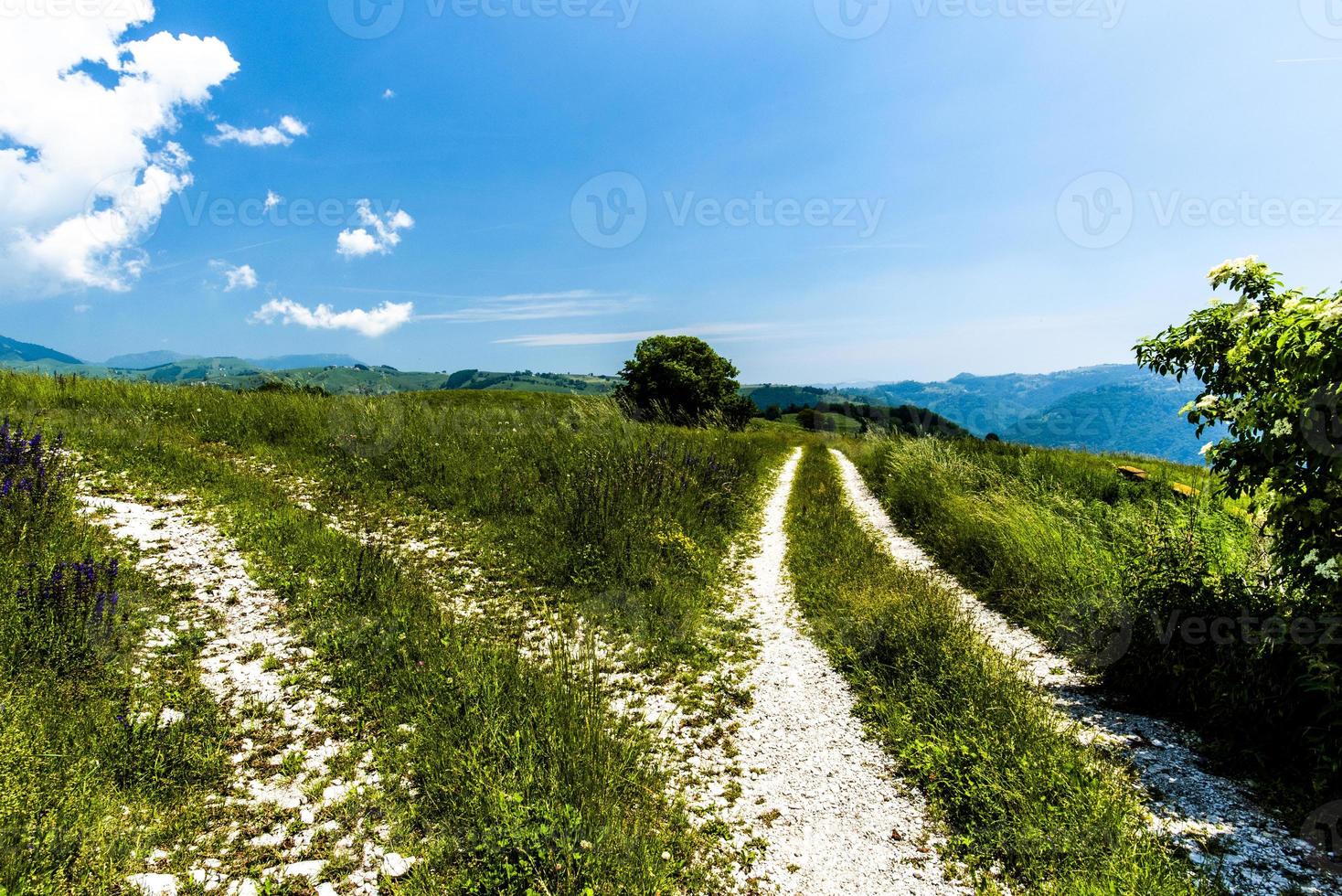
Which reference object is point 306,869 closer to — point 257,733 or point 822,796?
point 257,733

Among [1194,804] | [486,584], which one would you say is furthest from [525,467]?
[1194,804]

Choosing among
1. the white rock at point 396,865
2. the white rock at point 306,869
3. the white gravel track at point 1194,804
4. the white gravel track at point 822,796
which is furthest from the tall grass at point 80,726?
the white gravel track at point 1194,804

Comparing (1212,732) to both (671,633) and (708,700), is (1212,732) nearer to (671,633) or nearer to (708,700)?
(708,700)

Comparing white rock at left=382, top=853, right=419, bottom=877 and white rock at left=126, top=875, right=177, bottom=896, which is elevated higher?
white rock at left=126, top=875, right=177, bottom=896

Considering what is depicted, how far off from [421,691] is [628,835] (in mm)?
2547

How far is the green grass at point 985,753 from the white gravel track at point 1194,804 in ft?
0.89

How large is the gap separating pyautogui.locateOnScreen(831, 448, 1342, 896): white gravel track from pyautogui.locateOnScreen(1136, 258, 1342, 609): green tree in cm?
186

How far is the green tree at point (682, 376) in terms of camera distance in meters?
57.0

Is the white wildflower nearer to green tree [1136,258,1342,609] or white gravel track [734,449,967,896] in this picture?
green tree [1136,258,1342,609]

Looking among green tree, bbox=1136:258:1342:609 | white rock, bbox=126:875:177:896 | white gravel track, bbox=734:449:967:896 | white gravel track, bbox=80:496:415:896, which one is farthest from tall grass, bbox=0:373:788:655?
green tree, bbox=1136:258:1342:609

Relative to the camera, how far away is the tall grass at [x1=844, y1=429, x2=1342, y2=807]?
450 cm

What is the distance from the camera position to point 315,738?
14.6ft

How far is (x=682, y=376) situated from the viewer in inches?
2224

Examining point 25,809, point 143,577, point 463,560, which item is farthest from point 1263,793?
point 143,577
